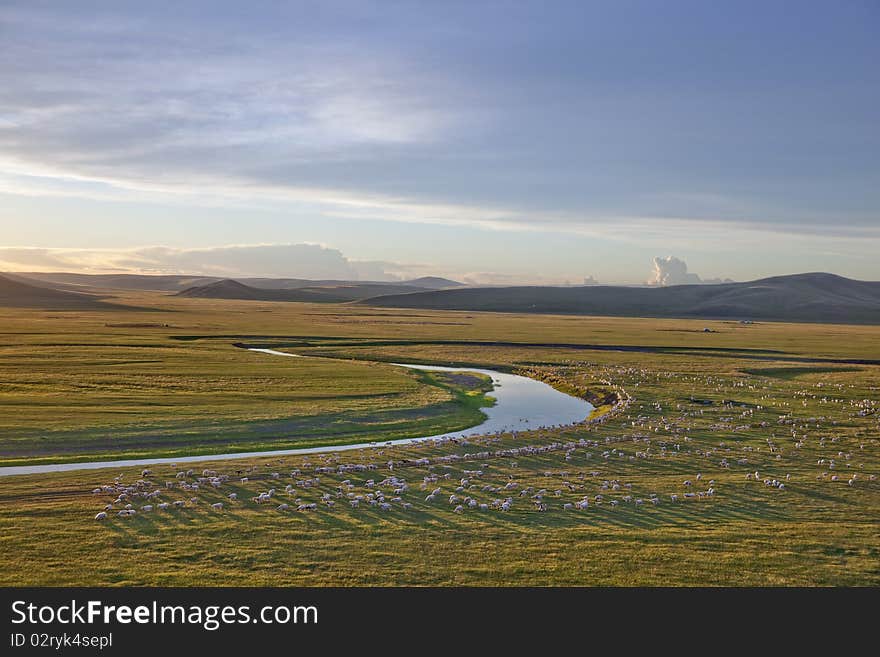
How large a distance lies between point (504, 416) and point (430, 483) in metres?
20.3

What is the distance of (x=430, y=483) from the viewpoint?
2703 centimetres

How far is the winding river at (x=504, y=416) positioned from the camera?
102 feet

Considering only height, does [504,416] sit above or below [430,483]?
below

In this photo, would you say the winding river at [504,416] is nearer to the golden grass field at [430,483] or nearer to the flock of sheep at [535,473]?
the golden grass field at [430,483]

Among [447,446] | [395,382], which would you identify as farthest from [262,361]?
[447,446]

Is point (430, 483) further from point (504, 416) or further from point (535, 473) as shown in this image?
point (504, 416)

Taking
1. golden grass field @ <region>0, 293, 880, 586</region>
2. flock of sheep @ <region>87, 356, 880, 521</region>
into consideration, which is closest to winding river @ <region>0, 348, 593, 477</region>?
golden grass field @ <region>0, 293, 880, 586</region>

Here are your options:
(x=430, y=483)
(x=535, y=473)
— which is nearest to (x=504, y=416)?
(x=535, y=473)

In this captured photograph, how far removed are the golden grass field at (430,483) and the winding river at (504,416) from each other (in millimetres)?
1215

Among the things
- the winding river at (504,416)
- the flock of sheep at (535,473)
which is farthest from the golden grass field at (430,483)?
the winding river at (504,416)

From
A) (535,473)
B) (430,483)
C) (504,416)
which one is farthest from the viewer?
(504,416)

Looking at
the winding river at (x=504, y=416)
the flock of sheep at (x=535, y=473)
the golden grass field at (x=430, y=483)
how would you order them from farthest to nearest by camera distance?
1. the winding river at (x=504, y=416)
2. the flock of sheep at (x=535, y=473)
3. the golden grass field at (x=430, y=483)

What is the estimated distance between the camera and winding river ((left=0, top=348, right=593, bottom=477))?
31062 millimetres
